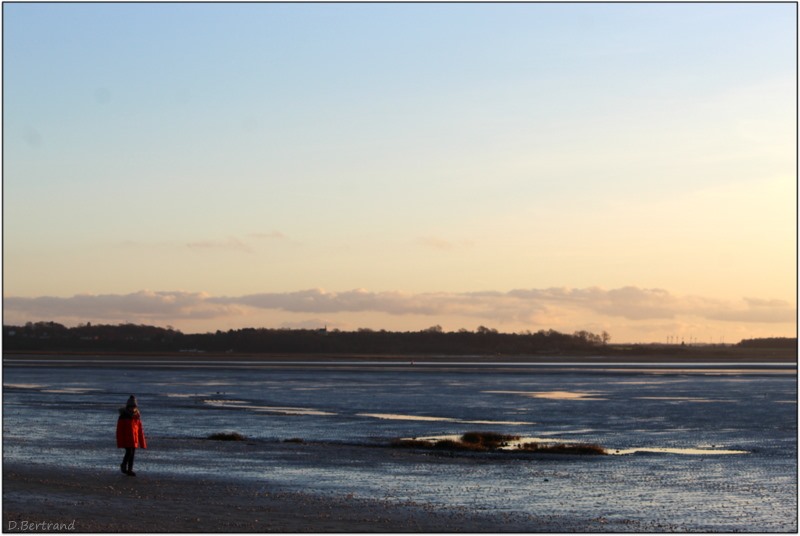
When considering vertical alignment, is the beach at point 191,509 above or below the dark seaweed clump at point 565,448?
below

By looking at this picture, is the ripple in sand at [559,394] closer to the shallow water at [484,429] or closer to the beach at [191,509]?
the shallow water at [484,429]

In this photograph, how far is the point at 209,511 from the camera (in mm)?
21062

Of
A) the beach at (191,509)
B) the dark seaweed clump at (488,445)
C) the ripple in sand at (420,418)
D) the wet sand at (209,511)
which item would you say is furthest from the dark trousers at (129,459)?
the ripple in sand at (420,418)

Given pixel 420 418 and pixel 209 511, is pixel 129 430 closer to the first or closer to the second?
pixel 209 511

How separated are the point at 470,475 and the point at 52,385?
5835 cm

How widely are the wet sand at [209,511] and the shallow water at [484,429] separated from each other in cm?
133

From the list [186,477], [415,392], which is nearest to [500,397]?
[415,392]

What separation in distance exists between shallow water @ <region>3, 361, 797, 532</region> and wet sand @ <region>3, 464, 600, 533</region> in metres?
1.33

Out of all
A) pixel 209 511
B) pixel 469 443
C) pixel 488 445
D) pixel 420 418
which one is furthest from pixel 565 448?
pixel 209 511

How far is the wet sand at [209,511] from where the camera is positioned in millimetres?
19281

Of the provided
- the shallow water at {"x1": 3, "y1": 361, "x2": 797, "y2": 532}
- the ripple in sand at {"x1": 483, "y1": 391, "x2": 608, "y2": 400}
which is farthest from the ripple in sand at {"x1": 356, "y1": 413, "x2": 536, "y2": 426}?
the ripple in sand at {"x1": 483, "y1": 391, "x2": 608, "y2": 400}

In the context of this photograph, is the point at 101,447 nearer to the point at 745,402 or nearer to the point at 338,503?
the point at 338,503

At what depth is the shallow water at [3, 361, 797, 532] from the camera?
2402cm

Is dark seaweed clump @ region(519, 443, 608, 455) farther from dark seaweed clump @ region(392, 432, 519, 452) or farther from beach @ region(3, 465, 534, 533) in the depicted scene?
beach @ region(3, 465, 534, 533)
